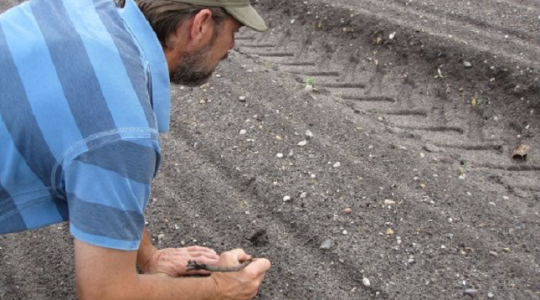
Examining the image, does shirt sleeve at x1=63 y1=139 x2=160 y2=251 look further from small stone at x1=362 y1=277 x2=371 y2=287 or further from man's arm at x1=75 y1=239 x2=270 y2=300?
small stone at x1=362 y1=277 x2=371 y2=287

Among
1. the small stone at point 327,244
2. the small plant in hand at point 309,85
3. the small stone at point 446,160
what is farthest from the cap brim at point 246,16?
the small plant in hand at point 309,85

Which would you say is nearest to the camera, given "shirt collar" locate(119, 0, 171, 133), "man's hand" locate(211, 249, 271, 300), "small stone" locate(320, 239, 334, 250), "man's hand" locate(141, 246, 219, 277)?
"shirt collar" locate(119, 0, 171, 133)

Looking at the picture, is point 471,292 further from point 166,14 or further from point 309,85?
point 309,85

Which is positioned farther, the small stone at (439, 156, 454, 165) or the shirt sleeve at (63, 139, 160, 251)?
the small stone at (439, 156, 454, 165)

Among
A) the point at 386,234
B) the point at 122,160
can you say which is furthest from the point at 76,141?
the point at 386,234

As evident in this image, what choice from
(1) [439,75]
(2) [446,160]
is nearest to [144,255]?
(2) [446,160]

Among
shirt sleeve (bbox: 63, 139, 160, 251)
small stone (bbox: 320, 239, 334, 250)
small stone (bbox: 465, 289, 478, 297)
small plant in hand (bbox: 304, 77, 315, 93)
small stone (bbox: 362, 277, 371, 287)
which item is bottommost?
small stone (bbox: 362, 277, 371, 287)

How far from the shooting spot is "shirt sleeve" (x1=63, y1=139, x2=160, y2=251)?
5.22 ft

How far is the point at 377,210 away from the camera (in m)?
2.89

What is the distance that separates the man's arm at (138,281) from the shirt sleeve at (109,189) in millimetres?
45

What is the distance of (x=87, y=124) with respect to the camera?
1.60m

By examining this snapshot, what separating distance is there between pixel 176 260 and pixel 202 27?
3.12 ft

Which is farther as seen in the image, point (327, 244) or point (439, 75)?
point (439, 75)

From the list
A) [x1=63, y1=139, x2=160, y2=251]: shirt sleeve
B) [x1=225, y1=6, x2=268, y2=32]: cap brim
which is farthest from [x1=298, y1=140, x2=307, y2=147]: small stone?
[x1=63, y1=139, x2=160, y2=251]: shirt sleeve
